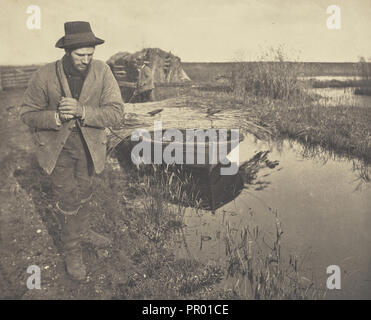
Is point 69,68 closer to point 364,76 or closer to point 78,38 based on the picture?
point 78,38

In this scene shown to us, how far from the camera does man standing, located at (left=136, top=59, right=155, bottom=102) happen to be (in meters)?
4.39

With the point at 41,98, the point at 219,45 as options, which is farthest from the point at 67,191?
the point at 219,45

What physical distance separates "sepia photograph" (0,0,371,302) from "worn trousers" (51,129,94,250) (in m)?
0.01

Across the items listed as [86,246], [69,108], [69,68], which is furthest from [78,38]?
[86,246]

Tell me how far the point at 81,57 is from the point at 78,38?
16cm

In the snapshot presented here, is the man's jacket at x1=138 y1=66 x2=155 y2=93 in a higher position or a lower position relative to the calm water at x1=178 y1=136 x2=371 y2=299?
higher

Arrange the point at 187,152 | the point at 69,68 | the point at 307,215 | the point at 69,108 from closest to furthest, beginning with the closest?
1. the point at 69,108
2. the point at 69,68
3. the point at 307,215
4. the point at 187,152

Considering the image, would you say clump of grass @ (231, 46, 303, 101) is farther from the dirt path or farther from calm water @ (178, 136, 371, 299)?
the dirt path

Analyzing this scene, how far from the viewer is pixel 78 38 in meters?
3.03

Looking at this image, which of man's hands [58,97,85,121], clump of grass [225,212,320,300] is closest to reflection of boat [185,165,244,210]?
clump of grass [225,212,320,300]

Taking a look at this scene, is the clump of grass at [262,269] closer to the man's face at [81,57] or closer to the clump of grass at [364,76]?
the clump of grass at [364,76]

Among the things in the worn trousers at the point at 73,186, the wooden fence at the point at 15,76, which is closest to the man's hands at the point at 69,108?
the worn trousers at the point at 73,186

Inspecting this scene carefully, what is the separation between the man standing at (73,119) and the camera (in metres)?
3.06
